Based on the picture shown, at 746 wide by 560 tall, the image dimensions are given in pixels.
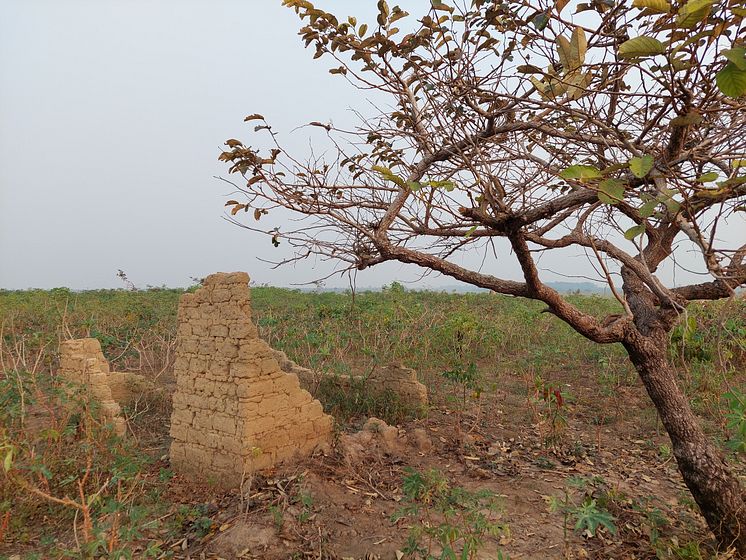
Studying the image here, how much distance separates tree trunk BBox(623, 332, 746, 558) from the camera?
10.9 feet

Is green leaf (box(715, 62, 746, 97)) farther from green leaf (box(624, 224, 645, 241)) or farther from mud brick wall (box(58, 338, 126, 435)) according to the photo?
mud brick wall (box(58, 338, 126, 435))

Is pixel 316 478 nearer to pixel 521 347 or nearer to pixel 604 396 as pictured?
pixel 604 396

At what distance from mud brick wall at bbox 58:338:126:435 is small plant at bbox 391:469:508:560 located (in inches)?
147

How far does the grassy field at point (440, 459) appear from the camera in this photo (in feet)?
11.3

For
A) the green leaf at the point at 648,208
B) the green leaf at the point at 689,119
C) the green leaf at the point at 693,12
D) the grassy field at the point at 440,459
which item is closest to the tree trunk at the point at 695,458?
the grassy field at the point at 440,459

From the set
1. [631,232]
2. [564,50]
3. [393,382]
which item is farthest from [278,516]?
[564,50]

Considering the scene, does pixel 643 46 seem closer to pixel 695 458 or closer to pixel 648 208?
pixel 648 208

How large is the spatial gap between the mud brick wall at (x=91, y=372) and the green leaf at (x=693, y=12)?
6.09 metres

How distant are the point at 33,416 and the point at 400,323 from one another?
22.2 ft

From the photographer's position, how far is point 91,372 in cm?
586

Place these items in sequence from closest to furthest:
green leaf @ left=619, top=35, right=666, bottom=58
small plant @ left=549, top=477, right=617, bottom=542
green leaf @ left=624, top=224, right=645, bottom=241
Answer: green leaf @ left=619, top=35, right=666, bottom=58
green leaf @ left=624, top=224, right=645, bottom=241
small plant @ left=549, top=477, right=617, bottom=542

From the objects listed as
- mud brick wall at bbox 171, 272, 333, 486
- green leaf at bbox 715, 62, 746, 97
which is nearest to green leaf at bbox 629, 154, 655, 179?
green leaf at bbox 715, 62, 746, 97

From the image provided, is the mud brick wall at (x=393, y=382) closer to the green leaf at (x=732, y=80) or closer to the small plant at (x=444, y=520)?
the small plant at (x=444, y=520)

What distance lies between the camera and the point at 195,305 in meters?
4.83
